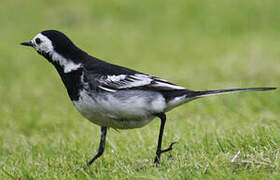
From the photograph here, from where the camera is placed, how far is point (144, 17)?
22.1m

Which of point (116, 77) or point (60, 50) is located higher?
point (60, 50)

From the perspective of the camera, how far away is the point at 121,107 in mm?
4871

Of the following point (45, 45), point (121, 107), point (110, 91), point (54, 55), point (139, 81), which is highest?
point (45, 45)

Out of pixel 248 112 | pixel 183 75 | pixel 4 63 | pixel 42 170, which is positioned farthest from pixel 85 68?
pixel 4 63

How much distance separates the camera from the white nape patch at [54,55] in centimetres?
520

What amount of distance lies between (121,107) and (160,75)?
9.61m

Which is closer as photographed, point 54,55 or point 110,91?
point 110,91

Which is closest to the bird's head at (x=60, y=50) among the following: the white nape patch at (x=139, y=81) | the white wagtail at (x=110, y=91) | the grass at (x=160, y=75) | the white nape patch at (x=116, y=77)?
the white wagtail at (x=110, y=91)

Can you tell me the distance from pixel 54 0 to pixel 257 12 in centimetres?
993

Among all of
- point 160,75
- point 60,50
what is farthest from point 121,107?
point 160,75

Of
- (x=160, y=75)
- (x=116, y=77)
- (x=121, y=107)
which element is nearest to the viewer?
(x=121, y=107)

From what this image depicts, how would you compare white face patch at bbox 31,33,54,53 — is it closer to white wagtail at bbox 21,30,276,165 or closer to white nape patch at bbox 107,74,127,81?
white wagtail at bbox 21,30,276,165

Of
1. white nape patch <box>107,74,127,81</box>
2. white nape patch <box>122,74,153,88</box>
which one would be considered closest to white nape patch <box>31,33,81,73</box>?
white nape patch <box>107,74,127,81</box>

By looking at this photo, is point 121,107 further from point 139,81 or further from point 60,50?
point 60,50
